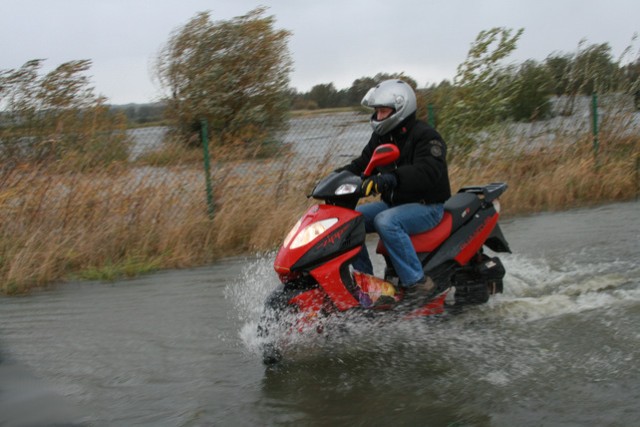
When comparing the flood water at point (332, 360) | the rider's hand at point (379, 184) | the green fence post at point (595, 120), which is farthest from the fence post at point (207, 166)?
the green fence post at point (595, 120)

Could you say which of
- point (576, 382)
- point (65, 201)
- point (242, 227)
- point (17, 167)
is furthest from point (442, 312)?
point (17, 167)

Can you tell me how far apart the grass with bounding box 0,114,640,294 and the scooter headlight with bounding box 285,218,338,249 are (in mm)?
3866

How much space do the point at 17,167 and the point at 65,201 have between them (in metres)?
0.74

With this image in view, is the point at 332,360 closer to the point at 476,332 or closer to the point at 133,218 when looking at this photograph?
the point at 476,332

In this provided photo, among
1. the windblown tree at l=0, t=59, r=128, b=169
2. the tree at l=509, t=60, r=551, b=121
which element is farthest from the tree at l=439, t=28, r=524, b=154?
the windblown tree at l=0, t=59, r=128, b=169

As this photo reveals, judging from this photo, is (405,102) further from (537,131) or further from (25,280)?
(537,131)

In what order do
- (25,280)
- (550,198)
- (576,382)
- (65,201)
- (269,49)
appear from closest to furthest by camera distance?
(576,382) < (25,280) < (65,201) < (550,198) < (269,49)

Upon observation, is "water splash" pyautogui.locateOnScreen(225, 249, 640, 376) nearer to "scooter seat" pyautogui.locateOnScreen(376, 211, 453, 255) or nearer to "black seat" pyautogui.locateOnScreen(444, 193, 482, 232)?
"scooter seat" pyautogui.locateOnScreen(376, 211, 453, 255)

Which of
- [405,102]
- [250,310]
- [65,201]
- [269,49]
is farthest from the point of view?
[269,49]

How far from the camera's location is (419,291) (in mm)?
5484

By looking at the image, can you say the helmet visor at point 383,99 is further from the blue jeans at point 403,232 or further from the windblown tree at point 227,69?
the windblown tree at point 227,69

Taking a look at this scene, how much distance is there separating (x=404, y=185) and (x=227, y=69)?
56.7 ft

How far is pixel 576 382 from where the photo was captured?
4.48 meters

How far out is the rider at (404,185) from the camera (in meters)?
5.42
